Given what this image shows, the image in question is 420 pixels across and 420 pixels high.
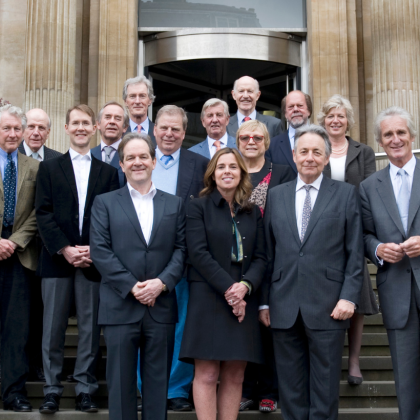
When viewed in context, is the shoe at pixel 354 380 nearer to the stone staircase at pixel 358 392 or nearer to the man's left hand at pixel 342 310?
the stone staircase at pixel 358 392

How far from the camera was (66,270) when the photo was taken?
4.59 meters

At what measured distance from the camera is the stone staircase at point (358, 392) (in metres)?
4.45

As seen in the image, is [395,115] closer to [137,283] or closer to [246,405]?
[137,283]

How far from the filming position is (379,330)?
18.4ft

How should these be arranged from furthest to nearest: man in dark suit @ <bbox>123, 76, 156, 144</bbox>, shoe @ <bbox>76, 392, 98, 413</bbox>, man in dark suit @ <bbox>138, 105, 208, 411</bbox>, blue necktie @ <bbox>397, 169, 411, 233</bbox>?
1. man in dark suit @ <bbox>123, 76, 156, 144</bbox>
2. man in dark suit @ <bbox>138, 105, 208, 411</bbox>
3. shoe @ <bbox>76, 392, 98, 413</bbox>
4. blue necktie @ <bbox>397, 169, 411, 233</bbox>

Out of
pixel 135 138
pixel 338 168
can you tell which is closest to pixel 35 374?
pixel 135 138

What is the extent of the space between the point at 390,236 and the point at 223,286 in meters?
1.09

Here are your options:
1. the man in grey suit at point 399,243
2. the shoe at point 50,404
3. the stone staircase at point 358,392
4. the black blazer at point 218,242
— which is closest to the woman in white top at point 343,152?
the man in grey suit at point 399,243

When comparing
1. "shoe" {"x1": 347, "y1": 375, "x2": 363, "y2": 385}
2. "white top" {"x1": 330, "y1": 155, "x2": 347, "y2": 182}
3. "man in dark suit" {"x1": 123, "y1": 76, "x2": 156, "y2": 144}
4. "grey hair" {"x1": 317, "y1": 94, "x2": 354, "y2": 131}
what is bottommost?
"shoe" {"x1": 347, "y1": 375, "x2": 363, "y2": 385}

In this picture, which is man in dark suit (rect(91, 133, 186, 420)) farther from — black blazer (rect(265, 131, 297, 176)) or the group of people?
black blazer (rect(265, 131, 297, 176))

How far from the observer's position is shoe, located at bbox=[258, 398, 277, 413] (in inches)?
174

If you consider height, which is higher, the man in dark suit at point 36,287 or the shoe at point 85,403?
the man in dark suit at point 36,287

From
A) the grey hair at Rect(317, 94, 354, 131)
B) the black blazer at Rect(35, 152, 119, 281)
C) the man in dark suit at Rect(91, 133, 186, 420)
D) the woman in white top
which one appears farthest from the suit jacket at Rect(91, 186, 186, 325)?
the grey hair at Rect(317, 94, 354, 131)

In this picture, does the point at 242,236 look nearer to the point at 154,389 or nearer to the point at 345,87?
the point at 154,389
